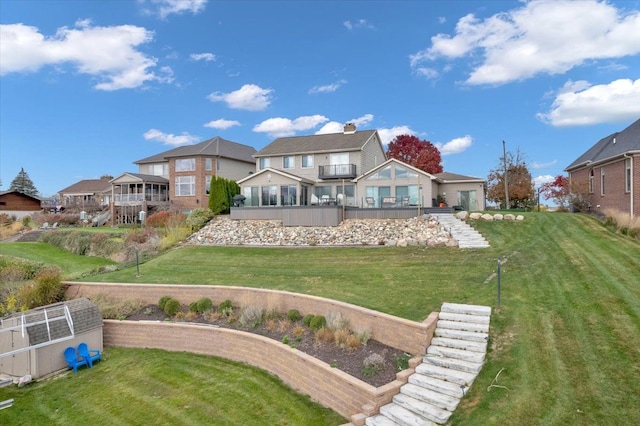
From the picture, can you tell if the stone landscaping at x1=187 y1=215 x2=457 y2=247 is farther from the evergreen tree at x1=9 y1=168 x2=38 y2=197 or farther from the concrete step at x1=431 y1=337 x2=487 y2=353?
the evergreen tree at x1=9 y1=168 x2=38 y2=197

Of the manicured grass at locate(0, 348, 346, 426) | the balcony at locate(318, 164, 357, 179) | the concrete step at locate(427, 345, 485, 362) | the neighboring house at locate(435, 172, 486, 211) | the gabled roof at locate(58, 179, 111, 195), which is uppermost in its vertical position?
the gabled roof at locate(58, 179, 111, 195)

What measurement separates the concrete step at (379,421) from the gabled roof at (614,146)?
21.0 m

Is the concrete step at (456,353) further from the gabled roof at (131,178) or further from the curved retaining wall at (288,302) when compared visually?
the gabled roof at (131,178)

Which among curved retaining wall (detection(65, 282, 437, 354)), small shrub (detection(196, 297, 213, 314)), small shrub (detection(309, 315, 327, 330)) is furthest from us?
small shrub (detection(196, 297, 213, 314))

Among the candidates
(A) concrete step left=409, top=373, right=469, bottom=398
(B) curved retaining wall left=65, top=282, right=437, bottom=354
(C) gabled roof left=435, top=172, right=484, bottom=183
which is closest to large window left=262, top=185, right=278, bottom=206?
(C) gabled roof left=435, top=172, right=484, bottom=183

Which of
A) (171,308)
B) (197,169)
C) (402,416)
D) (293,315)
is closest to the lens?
(402,416)

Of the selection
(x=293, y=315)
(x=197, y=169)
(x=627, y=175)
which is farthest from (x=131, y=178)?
(x=627, y=175)

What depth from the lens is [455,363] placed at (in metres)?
7.52

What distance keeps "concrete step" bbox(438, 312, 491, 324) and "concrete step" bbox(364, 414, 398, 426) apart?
3431 millimetres

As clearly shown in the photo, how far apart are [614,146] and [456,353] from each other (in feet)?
73.6

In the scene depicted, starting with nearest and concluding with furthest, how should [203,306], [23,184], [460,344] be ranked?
[460,344] → [203,306] → [23,184]

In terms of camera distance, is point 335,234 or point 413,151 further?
point 413,151

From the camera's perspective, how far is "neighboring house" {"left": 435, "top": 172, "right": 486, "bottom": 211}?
28406mm

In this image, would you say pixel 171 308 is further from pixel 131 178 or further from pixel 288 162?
pixel 131 178
